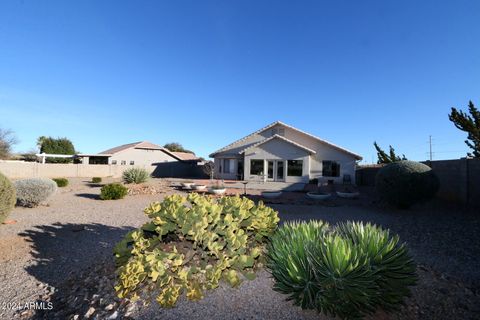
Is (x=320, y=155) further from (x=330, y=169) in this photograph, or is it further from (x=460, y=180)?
(x=460, y=180)

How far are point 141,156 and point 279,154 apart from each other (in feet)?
80.1

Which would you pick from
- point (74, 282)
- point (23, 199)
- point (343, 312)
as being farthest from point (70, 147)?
→ point (343, 312)

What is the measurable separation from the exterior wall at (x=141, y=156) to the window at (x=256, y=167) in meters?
19.9

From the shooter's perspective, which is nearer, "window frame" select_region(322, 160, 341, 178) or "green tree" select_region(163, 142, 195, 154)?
"window frame" select_region(322, 160, 341, 178)

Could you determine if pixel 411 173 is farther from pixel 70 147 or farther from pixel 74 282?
pixel 70 147

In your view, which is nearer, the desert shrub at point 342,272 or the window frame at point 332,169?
the desert shrub at point 342,272

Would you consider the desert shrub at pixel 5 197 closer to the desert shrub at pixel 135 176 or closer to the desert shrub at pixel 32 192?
the desert shrub at pixel 32 192

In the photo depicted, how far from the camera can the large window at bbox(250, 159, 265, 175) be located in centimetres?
2728

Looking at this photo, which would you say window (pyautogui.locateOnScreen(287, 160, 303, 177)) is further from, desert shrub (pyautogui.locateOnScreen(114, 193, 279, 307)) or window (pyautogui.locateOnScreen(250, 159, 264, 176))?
desert shrub (pyautogui.locateOnScreen(114, 193, 279, 307))

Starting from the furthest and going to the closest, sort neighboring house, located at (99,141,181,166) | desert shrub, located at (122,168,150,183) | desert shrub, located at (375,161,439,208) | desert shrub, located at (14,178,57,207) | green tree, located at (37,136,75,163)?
1. green tree, located at (37,136,75,163)
2. neighboring house, located at (99,141,181,166)
3. desert shrub, located at (122,168,150,183)
4. desert shrub, located at (375,161,439,208)
5. desert shrub, located at (14,178,57,207)

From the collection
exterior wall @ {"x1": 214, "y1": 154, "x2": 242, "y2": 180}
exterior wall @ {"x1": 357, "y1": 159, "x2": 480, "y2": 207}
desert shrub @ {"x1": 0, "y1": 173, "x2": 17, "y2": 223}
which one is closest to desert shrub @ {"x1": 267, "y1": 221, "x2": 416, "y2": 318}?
desert shrub @ {"x1": 0, "y1": 173, "x2": 17, "y2": 223}

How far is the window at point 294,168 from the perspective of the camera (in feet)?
85.0

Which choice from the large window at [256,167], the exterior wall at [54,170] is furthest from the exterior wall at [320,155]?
the exterior wall at [54,170]

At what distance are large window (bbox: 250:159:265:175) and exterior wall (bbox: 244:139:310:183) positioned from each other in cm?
36
